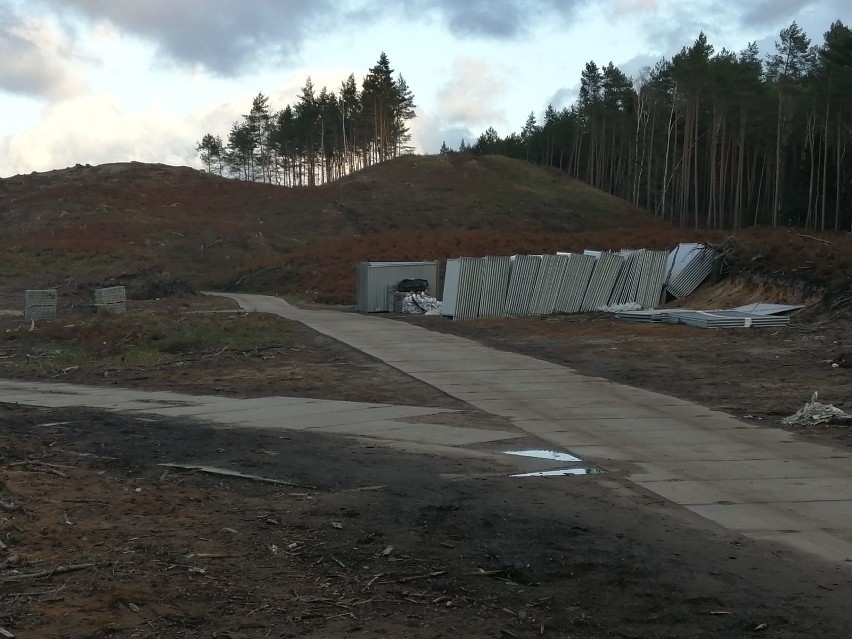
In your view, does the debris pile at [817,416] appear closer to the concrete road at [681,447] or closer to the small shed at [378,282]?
the concrete road at [681,447]

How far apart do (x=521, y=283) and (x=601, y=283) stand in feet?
9.45

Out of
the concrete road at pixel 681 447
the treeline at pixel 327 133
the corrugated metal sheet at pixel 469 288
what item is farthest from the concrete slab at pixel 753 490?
the treeline at pixel 327 133

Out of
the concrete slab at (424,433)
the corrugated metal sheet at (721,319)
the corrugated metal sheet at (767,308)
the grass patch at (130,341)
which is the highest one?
the corrugated metal sheet at (767,308)

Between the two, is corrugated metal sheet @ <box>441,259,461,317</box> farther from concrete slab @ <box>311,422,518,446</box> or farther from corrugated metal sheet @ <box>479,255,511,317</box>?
concrete slab @ <box>311,422,518,446</box>

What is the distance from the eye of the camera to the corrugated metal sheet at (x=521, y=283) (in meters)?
28.5

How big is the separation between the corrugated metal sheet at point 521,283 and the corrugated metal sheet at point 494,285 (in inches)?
6.4

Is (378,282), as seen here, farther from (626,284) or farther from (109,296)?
Answer: (109,296)

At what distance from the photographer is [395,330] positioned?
2378 centimetres

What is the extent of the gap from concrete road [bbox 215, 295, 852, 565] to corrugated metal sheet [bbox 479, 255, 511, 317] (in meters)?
10.5

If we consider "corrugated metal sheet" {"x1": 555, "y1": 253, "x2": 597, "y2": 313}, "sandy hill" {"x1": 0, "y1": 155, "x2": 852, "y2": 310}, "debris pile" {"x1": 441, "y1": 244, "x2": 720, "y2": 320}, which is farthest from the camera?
"sandy hill" {"x1": 0, "y1": 155, "x2": 852, "y2": 310}

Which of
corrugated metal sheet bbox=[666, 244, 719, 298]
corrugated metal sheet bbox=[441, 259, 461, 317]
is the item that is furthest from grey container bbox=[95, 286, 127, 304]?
corrugated metal sheet bbox=[666, 244, 719, 298]

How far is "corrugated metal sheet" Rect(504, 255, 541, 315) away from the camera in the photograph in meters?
28.5

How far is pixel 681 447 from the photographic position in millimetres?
9578

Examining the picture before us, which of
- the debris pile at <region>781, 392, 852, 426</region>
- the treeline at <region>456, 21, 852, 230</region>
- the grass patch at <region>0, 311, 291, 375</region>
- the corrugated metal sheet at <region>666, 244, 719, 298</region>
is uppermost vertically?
the treeline at <region>456, 21, 852, 230</region>
